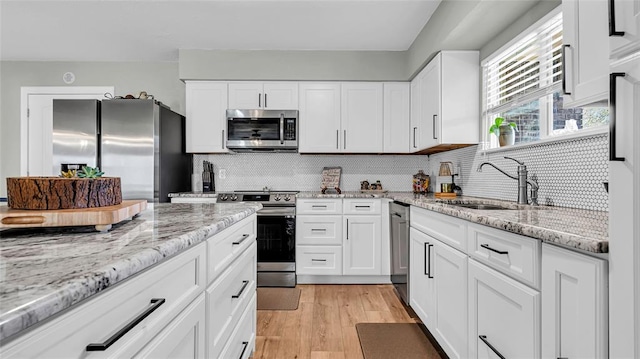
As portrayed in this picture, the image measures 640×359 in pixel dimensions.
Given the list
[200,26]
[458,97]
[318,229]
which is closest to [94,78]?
[200,26]

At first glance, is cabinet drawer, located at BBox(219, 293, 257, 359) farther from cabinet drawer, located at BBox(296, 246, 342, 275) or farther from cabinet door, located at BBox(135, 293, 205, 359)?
cabinet drawer, located at BBox(296, 246, 342, 275)

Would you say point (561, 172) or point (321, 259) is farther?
point (321, 259)

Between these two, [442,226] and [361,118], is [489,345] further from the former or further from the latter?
[361,118]

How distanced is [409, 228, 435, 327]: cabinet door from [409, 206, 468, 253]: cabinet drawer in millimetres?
65

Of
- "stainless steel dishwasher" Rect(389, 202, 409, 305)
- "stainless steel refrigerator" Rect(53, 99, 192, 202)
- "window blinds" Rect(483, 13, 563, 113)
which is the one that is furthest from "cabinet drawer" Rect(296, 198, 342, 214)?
"window blinds" Rect(483, 13, 563, 113)

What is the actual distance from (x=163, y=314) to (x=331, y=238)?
2.68 metres

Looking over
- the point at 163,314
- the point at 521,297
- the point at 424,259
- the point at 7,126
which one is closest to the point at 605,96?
the point at 521,297

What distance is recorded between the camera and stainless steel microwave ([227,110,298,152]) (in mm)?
3646

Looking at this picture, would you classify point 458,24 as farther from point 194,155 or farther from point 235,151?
point 194,155

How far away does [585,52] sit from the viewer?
40.1 inches

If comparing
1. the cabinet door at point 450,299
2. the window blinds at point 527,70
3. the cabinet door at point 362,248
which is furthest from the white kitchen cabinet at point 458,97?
the cabinet door at point 450,299

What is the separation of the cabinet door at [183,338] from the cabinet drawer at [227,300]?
0.23ft

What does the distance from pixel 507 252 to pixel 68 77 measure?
16.8 feet

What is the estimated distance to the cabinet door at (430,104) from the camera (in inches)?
116
